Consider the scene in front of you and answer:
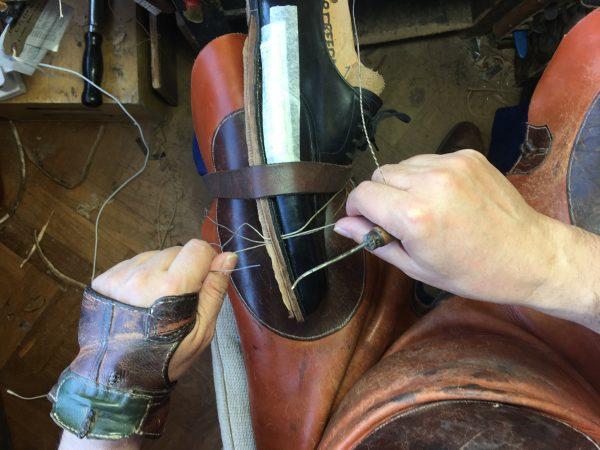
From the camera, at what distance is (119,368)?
61 cm

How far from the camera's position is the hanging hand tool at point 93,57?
41.0 inches

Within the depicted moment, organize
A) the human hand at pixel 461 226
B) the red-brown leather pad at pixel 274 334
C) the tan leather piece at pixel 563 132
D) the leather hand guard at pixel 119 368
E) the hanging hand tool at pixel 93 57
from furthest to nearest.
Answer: the hanging hand tool at pixel 93 57
the red-brown leather pad at pixel 274 334
the tan leather piece at pixel 563 132
the leather hand guard at pixel 119 368
the human hand at pixel 461 226

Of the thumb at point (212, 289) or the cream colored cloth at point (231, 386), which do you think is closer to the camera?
the thumb at point (212, 289)

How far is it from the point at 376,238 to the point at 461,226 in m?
0.10

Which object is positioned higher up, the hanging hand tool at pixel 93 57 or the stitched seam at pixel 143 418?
the hanging hand tool at pixel 93 57

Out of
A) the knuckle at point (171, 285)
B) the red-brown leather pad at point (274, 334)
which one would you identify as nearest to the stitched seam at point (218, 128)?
the red-brown leather pad at point (274, 334)

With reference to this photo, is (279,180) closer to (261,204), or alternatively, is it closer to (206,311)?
(261,204)

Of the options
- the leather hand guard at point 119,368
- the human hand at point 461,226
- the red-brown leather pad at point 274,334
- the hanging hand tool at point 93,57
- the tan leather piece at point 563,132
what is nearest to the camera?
the human hand at point 461,226

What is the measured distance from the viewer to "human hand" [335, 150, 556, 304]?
0.49 meters

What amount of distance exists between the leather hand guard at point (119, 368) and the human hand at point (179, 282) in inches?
0.7

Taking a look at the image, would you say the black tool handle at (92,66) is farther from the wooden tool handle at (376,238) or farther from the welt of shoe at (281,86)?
the wooden tool handle at (376,238)

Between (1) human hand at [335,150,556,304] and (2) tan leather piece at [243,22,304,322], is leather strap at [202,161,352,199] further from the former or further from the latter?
(1) human hand at [335,150,556,304]

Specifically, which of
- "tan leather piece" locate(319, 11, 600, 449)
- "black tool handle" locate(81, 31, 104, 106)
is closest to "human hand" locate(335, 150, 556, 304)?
"tan leather piece" locate(319, 11, 600, 449)

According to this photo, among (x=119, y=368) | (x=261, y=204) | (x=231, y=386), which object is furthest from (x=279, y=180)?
(x=231, y=386)
